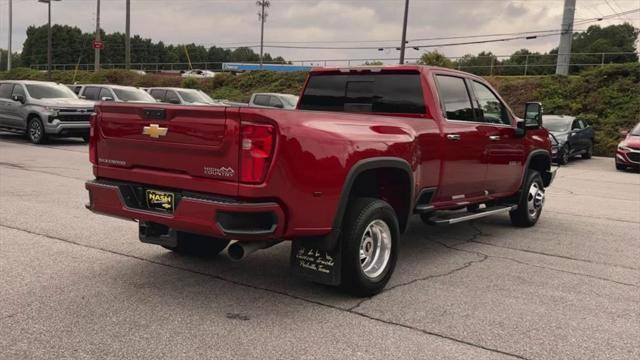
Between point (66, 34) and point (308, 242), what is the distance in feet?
427

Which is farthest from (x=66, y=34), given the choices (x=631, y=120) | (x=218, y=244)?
(x=218, y=244)

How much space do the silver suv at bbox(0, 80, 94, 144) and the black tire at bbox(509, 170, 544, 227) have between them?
46.1 feet

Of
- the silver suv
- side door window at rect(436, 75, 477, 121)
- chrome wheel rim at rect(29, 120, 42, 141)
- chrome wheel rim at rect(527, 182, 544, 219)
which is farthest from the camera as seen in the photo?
chrome wheel rim at rect(29, 120, 42, 141)

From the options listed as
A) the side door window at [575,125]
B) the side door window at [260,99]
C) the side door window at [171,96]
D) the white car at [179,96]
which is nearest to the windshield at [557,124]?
the side door window at [575,125]

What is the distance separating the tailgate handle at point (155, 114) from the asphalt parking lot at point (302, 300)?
55.4 inches

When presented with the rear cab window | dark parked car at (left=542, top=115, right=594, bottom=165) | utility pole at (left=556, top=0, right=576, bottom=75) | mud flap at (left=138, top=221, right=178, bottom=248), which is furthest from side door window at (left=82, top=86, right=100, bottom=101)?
utility pole at (left=556, top=0, right=576, bottom=75)

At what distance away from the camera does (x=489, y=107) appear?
22.9 ft

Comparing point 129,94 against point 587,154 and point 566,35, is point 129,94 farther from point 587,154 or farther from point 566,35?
point 566,35

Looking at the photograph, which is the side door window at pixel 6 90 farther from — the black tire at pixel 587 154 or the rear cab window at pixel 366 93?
the black tire at pixel 587 154

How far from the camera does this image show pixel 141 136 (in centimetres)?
452

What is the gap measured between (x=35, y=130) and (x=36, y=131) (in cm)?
5

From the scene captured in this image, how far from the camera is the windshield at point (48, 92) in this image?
18047 mm

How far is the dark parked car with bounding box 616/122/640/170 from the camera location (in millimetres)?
17109

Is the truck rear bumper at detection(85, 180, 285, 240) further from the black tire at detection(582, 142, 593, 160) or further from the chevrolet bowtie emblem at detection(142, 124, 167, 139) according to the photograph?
the black tire at detection(582, 142, 593, 160)
